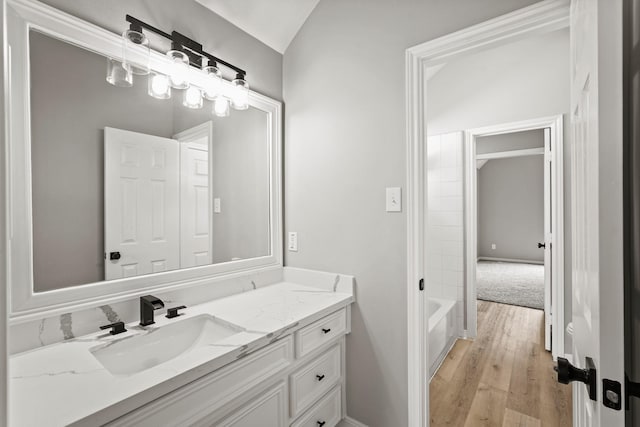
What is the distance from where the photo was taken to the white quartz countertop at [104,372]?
2.42 feet

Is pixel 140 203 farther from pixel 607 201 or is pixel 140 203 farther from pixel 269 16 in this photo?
pixel 607 201

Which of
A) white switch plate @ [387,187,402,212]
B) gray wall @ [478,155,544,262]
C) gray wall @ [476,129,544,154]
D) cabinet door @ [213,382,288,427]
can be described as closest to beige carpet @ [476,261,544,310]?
gray wall @ [478,155,544,262]

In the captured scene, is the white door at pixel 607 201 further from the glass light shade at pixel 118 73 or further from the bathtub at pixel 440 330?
the bathtub at pixel 440 330

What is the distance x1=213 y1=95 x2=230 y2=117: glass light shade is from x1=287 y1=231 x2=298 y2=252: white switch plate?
813mm

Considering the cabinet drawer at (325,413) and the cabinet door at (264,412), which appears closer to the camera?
the cabinet door at (264,412)

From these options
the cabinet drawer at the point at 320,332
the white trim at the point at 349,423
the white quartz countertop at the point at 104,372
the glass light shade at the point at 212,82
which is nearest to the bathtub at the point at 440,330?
the white trim at the point at 349,423

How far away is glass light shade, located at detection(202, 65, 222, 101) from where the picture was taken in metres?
1.54

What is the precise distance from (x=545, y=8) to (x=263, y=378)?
70.7 inches

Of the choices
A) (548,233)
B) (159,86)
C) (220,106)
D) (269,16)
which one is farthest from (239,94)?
(548,233)

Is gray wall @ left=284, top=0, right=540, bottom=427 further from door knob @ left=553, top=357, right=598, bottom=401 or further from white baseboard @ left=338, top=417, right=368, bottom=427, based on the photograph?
door knob @ left=553, top=357, right=598, bottom=401

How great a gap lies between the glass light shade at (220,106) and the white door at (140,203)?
30cm

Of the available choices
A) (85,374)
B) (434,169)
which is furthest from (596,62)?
(434,169)

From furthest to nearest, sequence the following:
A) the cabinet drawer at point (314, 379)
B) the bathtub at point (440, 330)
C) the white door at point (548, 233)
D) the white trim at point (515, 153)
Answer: the white trim at point (515, 153), the white door at point (548, 233), the bathtub at point (440, 330), the cabinet drawer at point (314, 379)

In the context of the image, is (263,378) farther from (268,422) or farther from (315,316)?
(315,316)
